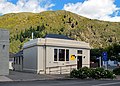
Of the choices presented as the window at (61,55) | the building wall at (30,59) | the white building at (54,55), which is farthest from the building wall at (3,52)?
the window at (61,55)

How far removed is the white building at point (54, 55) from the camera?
37594 mm

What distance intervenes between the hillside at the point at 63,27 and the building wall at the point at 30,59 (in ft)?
207

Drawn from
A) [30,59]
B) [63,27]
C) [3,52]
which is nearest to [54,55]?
[30,59]

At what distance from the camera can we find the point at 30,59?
40781 millimetres

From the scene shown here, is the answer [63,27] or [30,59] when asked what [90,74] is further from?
[63,27]

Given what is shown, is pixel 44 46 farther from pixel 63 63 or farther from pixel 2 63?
pixel 2 63

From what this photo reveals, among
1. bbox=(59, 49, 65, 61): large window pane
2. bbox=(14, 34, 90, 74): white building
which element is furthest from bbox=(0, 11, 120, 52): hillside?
bbox=(59, 49, 65, 61): large window pane

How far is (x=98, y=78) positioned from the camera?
105 feet

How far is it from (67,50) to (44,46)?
145 inches

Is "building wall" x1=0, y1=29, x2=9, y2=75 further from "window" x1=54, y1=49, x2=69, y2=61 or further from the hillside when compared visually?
the hillside

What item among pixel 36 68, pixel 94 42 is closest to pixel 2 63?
pixel 36 68

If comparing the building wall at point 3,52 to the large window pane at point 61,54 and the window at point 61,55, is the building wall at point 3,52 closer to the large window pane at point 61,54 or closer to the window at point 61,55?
the window at point 61,55

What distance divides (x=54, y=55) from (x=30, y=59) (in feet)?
13.6

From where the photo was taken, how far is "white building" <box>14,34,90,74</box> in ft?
123
